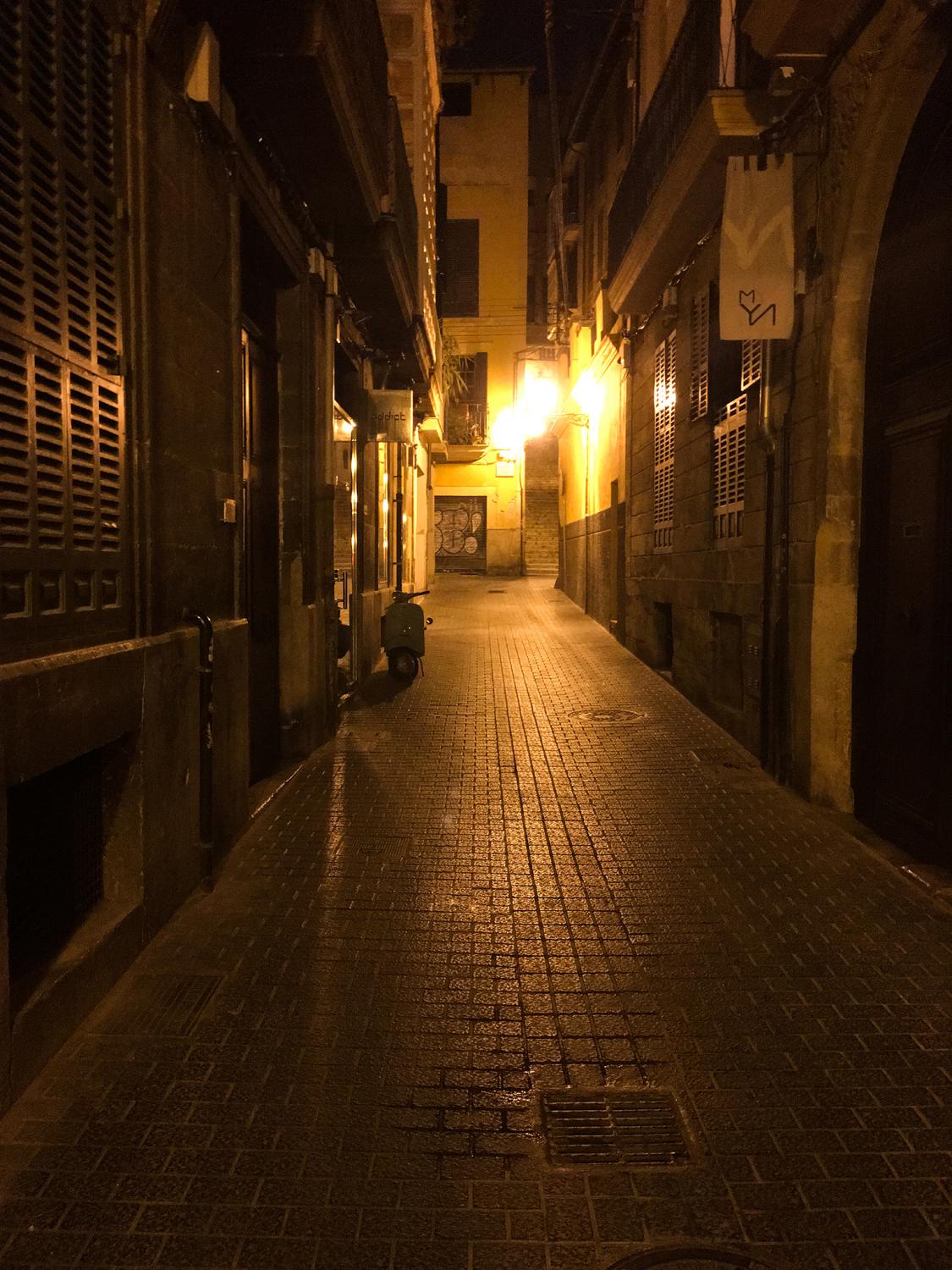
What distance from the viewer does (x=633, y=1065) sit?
3.52m

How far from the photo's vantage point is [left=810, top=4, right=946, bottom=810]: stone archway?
6157 mm

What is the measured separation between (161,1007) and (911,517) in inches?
208

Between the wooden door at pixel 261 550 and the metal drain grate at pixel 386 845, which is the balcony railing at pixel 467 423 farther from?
the metal drain grate at pixel 386 845

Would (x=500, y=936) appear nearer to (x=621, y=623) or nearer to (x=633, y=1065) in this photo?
(x=633, y=1065)

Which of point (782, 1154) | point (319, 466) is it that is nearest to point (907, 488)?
point (782, 1154)

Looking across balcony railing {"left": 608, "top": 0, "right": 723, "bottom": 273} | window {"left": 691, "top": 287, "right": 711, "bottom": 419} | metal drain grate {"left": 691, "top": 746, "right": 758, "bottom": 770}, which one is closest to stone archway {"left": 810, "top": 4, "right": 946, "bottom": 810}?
metal drain grate {"left": 691, "top": 746, "right": 758, "bottom": 770}

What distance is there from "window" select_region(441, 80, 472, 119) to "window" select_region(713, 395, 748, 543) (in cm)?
2384

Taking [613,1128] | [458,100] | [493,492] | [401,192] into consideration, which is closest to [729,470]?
[401,192]

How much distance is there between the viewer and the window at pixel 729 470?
9.17 m

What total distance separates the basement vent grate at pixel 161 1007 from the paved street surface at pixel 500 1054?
0.02 meters

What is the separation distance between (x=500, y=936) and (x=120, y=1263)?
2444 mm

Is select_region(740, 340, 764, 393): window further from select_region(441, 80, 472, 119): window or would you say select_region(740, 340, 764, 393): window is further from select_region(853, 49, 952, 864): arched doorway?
select_region(441, 80, 472, 119): window

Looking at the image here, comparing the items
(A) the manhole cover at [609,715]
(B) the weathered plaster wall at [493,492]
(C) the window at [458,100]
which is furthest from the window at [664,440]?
(C) the window at [458,100]

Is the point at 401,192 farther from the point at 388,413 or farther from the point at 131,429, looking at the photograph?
the point at 131,429
